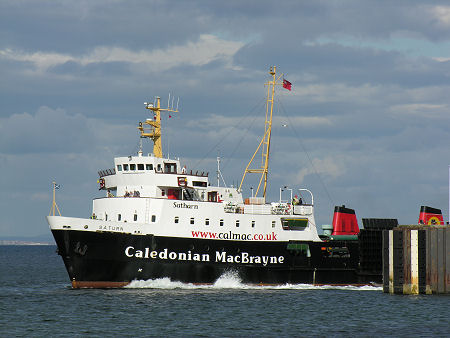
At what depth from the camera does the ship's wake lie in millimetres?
45719

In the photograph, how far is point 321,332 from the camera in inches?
1357

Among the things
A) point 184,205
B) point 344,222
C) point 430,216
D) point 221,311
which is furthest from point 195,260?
point 430,216

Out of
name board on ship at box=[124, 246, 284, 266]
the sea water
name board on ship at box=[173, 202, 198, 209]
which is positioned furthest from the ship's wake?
name board on ship at box=[173, 202, 198, 209]

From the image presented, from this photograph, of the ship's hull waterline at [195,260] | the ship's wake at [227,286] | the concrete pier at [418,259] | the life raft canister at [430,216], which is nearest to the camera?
the ship's hull waterline at [195,260]

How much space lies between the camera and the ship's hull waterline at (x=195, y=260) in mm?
44875

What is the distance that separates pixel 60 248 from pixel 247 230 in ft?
38.6

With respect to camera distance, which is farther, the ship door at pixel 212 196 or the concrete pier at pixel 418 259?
the ship door at pixel 212 196

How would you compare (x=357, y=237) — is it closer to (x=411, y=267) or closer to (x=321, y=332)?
(x=411, y=267)

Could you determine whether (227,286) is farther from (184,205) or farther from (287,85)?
(287,85)

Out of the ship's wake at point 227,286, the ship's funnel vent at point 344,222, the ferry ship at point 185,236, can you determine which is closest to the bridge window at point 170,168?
the ferry ship at point 185,236

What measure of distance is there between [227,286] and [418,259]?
39.3 feet

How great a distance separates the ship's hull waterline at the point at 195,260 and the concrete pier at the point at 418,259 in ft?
14.9

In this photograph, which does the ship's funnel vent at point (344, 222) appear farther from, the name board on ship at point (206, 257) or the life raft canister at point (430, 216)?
the name board on ship at point (206, 257)

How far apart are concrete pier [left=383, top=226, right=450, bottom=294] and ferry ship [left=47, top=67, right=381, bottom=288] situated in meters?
4.56
